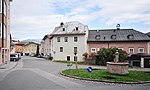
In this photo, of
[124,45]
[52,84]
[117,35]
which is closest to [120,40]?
[124,45]

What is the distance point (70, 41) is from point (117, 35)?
11358mm

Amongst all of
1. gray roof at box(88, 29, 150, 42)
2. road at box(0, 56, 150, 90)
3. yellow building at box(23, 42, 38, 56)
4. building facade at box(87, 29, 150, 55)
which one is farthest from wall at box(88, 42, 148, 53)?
yellow building at box(23, 42, 38, 56)

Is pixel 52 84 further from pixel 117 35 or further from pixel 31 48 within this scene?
pixel 31 48

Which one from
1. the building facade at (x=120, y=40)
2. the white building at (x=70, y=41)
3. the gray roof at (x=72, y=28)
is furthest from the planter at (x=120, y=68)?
the gray roof at (x=72, y=28)

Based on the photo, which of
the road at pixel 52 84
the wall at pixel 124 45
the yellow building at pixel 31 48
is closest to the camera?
the road at pixel 52 84

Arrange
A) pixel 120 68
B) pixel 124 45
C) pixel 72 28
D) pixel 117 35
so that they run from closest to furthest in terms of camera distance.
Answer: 1. pixel 120 68
2. pixel 124 45
3. pixel 117 35
4. pixel 72 28

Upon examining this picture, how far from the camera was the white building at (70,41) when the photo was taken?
50.4 m

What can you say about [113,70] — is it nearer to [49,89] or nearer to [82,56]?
[49,89]

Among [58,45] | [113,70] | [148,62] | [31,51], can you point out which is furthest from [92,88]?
[31,51]

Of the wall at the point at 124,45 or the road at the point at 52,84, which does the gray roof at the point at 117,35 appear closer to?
the wall at the point at 124,45

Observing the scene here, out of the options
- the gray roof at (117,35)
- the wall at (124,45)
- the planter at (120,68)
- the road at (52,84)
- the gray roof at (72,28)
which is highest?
the gray roof at (72,28)

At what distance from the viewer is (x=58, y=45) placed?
175 feet

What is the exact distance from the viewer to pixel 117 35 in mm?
51562

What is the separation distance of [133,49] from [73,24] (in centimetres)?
1604
